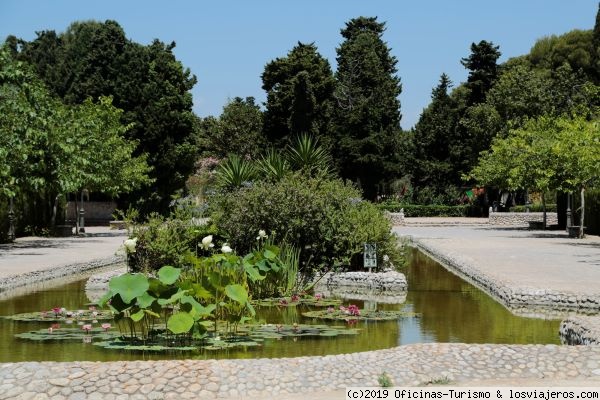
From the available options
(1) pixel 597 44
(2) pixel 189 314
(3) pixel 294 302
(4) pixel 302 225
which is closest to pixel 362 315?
(3) pixel 294 302

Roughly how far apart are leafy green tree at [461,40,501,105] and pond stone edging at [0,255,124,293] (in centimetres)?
4643

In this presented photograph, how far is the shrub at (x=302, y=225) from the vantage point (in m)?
16.6

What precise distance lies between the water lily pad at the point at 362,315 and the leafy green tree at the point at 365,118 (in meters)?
45.7

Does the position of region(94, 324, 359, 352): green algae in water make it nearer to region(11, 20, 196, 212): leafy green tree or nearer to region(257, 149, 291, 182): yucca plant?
region(257, 149, 291, 182): yucca plant

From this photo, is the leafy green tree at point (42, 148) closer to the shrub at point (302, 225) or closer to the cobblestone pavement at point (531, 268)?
the shrub at point (302, 225)

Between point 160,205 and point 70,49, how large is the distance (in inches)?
711

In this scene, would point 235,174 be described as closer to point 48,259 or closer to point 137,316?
point 48,259

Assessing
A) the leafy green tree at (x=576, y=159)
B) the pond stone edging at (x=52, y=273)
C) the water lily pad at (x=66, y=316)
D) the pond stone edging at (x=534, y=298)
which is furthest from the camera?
the leafy green tree at (x=576, y=159)

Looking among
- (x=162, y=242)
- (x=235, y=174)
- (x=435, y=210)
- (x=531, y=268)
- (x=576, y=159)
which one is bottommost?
(x=531, y=268)

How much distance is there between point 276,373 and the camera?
7.16 meters

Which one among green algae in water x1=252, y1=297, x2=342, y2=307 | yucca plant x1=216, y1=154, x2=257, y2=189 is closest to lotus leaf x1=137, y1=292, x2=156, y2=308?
green algae in water x1=252, y1=297, x2=342, y2=307

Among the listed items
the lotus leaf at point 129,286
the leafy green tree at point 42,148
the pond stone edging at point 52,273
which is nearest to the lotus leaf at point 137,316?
the lotus leaf at point 129,286

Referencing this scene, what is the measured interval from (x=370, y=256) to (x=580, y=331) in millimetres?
7022

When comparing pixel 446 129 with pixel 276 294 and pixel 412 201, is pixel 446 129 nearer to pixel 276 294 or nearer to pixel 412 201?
pixel 412 201
